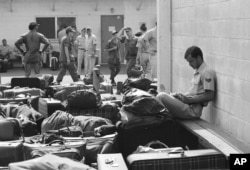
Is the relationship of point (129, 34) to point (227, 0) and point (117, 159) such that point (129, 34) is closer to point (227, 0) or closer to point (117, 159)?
point (227, 0)

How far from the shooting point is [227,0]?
27.9ft

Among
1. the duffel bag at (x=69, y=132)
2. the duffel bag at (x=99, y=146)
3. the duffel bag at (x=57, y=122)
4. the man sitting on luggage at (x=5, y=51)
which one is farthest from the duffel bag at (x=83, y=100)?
the man sitting on luggage at (x=5, y=51)

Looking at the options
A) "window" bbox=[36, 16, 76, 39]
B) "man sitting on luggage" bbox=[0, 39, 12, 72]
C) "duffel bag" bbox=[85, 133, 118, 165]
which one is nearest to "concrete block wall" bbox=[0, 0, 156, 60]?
"window" bbox=[36, 16, 76, 39]

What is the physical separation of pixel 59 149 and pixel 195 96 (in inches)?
93.9

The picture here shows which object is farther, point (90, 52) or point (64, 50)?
point (90, 52)

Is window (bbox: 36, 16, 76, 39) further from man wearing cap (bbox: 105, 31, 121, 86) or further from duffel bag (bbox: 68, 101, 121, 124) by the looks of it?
duffel bag (bbox: 68, 101, 121, 124)

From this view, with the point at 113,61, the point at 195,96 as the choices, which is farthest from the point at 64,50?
the point at 195,96

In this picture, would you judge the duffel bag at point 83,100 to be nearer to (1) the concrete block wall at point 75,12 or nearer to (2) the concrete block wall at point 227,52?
(2) the concrete block wall at point 227,52

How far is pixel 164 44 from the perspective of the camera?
1303 cm

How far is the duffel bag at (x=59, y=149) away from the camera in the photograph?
7078 millimetres

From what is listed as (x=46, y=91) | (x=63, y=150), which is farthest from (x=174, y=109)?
(x=46, y=91)

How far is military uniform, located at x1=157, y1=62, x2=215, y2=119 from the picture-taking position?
A: 29.4 ft

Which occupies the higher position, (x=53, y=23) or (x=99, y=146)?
(x=53, y=23)

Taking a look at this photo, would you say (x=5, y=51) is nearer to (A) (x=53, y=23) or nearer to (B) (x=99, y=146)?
(A) (x=53, y=23)
